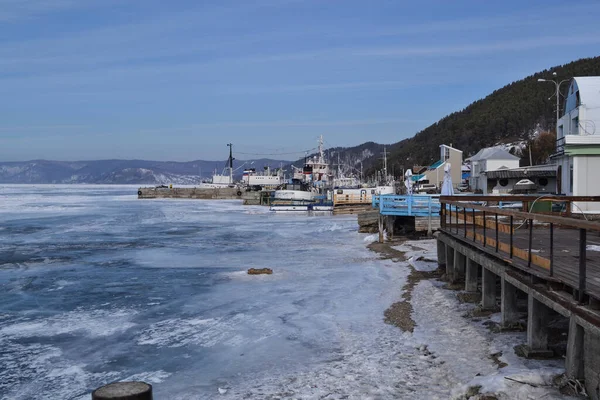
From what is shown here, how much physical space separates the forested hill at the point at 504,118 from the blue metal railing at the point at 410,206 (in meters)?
92.8

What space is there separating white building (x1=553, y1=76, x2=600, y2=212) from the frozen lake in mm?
10450

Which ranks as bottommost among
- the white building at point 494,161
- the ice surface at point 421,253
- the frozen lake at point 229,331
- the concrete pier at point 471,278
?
the frozen lake at point 229,331

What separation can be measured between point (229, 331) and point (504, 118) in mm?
130502

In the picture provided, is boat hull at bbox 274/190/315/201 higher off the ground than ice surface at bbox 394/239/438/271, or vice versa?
boat hull at bbox 274/190/315/201

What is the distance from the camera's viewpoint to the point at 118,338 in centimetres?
1210

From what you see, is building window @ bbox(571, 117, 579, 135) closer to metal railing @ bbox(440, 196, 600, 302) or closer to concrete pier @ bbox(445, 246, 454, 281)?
metal railing @ bbox(440, 196, 600, 302)

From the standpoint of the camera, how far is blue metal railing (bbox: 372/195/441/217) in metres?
28.7

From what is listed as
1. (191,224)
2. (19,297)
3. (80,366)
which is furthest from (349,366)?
(191,224)

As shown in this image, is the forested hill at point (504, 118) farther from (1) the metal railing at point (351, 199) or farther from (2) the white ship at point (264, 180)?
(1) the metal railing at point (351, 199)

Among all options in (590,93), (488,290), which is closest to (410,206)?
(590,93)

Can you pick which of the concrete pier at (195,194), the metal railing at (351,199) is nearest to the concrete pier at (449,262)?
the metal railing at (351,199)

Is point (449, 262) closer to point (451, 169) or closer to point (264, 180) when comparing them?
point (451, 169)

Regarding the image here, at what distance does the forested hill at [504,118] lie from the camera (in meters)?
125

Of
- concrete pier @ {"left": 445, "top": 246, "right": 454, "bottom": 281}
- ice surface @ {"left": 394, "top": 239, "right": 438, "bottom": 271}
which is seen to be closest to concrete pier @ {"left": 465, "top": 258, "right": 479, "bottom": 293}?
concrete pier @ {"left": 445, "top": 246, "right": 454, "bottom": 281}
